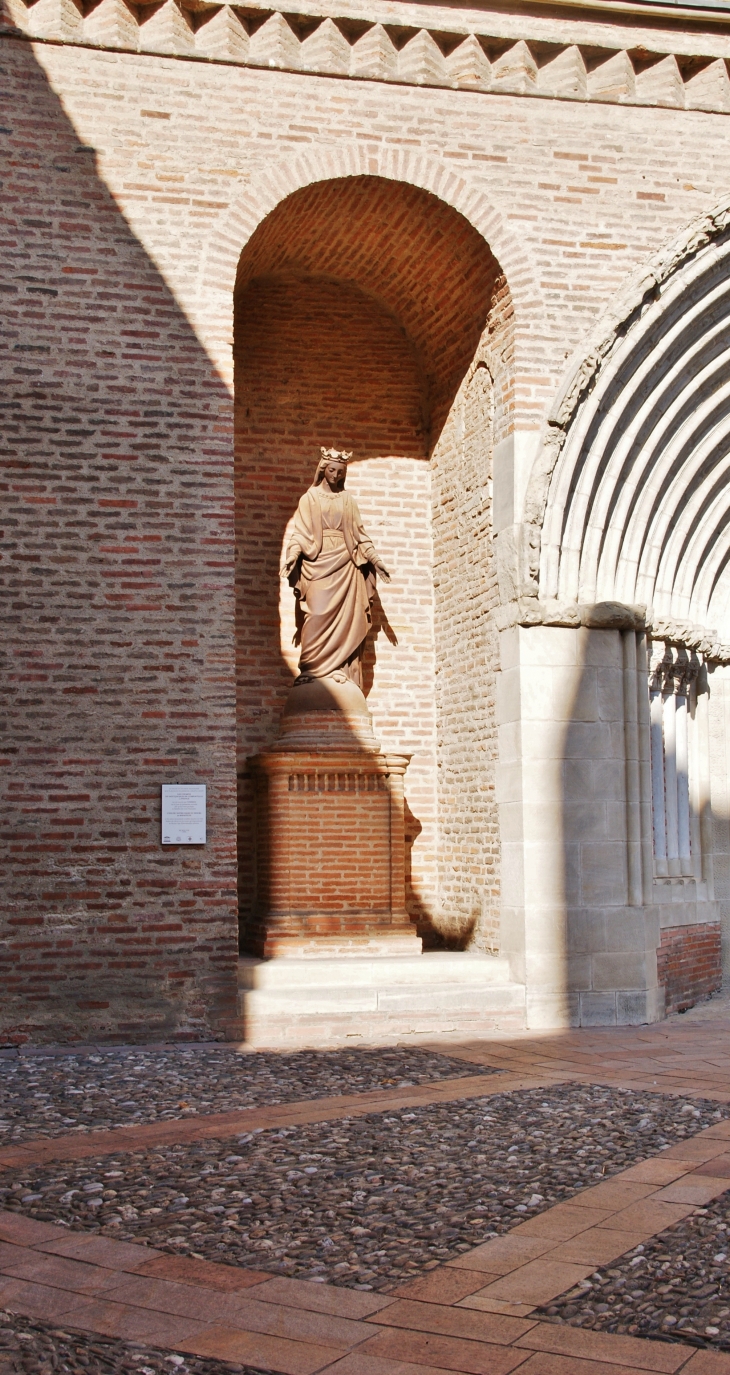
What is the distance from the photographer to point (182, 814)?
8430 millimetres

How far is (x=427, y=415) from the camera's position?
11.3 metres

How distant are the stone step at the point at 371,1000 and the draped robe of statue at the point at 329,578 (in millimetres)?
2319

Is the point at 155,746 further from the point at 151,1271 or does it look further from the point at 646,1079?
the point at 151,1271

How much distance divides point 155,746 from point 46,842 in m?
0.86

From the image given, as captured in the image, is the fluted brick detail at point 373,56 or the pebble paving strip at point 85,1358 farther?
the fluted brick detail at point 373,56

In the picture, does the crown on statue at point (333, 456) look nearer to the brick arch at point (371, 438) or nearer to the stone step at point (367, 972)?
the brick arch at point (371, 438)

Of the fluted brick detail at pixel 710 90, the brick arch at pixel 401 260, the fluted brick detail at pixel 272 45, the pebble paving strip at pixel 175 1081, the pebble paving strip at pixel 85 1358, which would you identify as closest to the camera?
the pebble paving strip at pixel 85 1358

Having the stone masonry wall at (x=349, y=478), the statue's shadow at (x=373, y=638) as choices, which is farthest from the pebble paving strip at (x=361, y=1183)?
the statue's shadow at (x=373, y=638)

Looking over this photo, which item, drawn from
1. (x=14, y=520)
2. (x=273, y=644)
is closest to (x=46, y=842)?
(x=14, y=520)

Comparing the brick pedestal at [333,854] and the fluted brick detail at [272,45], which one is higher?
the fluted brick detail at [272,45]

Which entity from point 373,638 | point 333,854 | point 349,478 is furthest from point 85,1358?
point 349,478

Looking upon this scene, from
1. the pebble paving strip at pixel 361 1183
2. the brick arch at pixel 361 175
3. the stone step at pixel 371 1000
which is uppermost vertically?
the brick arch at pixel 361 175

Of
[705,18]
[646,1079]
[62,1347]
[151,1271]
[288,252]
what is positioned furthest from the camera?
[288,252]

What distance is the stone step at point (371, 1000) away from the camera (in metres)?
8.41
